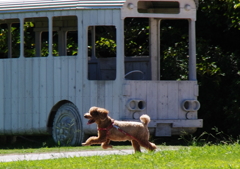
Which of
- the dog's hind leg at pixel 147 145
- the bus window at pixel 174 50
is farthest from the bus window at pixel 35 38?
the dog's hind leg at pixel 147 145

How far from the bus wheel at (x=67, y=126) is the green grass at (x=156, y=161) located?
4358 millimetres

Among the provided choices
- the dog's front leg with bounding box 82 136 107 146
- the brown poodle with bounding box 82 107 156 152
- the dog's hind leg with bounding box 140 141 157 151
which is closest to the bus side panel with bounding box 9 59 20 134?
the brown poodle with bounding box 82 107 156 152

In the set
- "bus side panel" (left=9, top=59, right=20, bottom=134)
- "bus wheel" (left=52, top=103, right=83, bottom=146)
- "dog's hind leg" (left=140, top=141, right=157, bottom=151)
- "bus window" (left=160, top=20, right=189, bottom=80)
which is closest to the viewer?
"dog's hind leg" (left=140, top=141, right=157, bottom=151)

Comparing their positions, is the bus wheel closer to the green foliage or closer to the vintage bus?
the vintage bus

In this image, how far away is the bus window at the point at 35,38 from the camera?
16516mm

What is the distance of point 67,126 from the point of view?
47.9 ft

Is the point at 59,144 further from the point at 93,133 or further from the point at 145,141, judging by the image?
the point at 145,141

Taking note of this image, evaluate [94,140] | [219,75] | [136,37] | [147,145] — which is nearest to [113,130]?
[94,140]

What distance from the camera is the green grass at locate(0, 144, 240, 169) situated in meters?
8.97

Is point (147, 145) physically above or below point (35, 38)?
below

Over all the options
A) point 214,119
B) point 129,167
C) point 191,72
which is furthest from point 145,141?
point 214,119

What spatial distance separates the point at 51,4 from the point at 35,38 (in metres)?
2.59

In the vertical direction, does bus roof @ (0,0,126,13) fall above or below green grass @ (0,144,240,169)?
above

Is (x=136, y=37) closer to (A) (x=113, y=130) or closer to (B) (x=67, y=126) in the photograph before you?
(B) (x=67, y=126)
